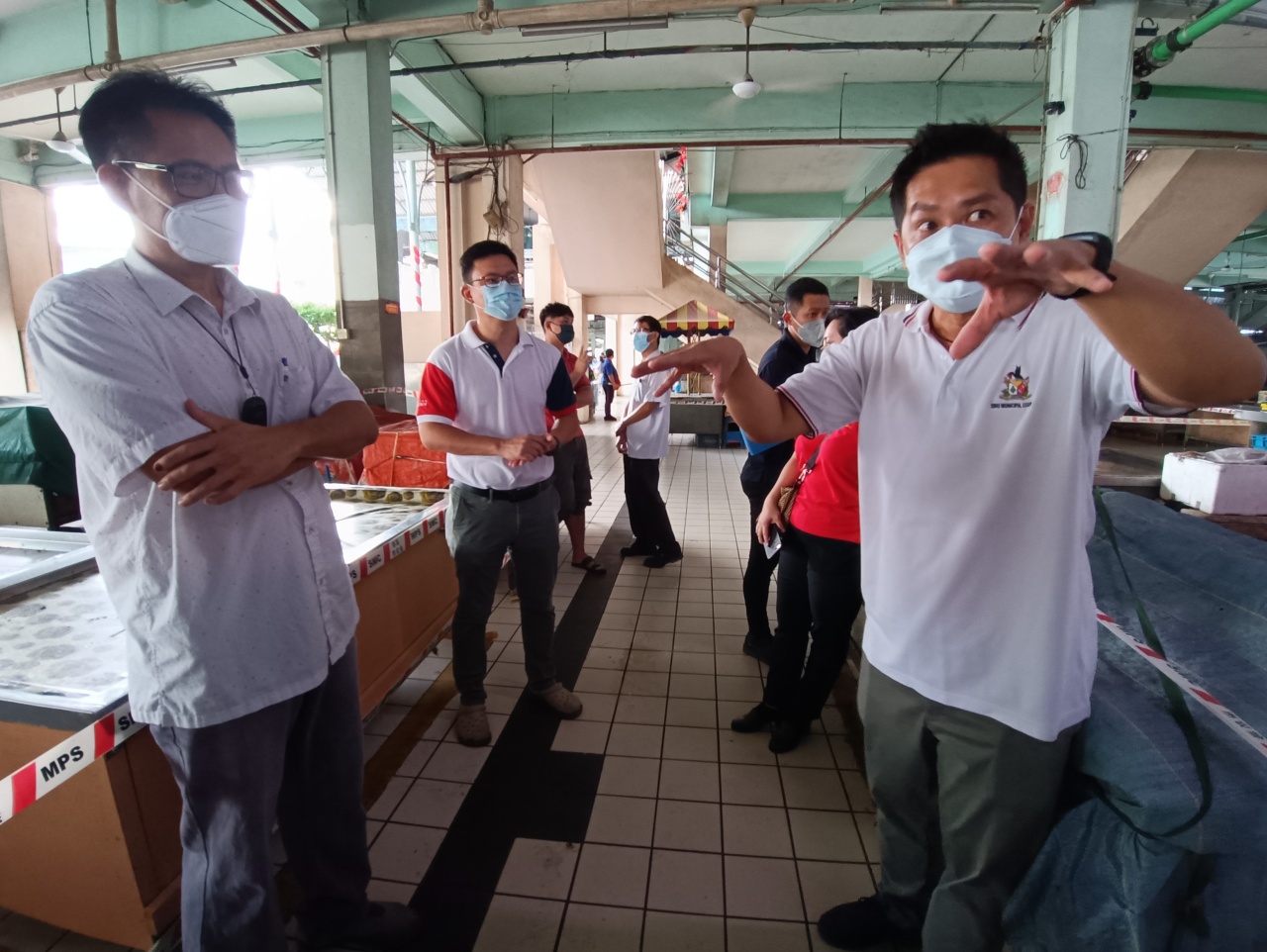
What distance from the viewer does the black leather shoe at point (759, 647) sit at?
3217 millimetres

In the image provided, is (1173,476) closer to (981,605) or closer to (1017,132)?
(981,605)

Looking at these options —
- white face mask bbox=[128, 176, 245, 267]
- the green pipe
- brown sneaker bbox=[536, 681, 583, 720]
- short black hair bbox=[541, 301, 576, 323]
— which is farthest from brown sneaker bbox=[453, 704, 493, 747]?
the green pipe

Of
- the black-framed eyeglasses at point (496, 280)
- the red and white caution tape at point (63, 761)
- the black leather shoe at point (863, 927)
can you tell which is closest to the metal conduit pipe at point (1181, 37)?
the black-framed eyeglasses at point (496, 280)

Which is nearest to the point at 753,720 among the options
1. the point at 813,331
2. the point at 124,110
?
the point at 813,331

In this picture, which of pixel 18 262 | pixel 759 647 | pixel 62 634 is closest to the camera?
pixel 62 634

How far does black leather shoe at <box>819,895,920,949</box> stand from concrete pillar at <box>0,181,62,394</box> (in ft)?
37.7

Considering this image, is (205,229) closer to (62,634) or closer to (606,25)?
(62,634)

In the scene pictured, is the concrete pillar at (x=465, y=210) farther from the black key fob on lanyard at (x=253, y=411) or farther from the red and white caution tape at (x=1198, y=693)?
the red and white caution tape at (x=1198, y=693)

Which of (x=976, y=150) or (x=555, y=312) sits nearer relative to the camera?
(x=976, y=150)

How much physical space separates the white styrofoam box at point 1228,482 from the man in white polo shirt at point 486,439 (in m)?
2.64

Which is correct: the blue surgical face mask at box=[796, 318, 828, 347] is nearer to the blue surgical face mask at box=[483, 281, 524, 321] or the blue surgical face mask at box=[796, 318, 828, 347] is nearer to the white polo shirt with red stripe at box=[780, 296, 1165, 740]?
the blue surgical face mask at box=[483, 281, 524, 321]

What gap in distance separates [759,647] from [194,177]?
2885 mm

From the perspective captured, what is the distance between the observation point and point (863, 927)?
5.43 feet

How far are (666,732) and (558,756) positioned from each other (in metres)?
0.46
